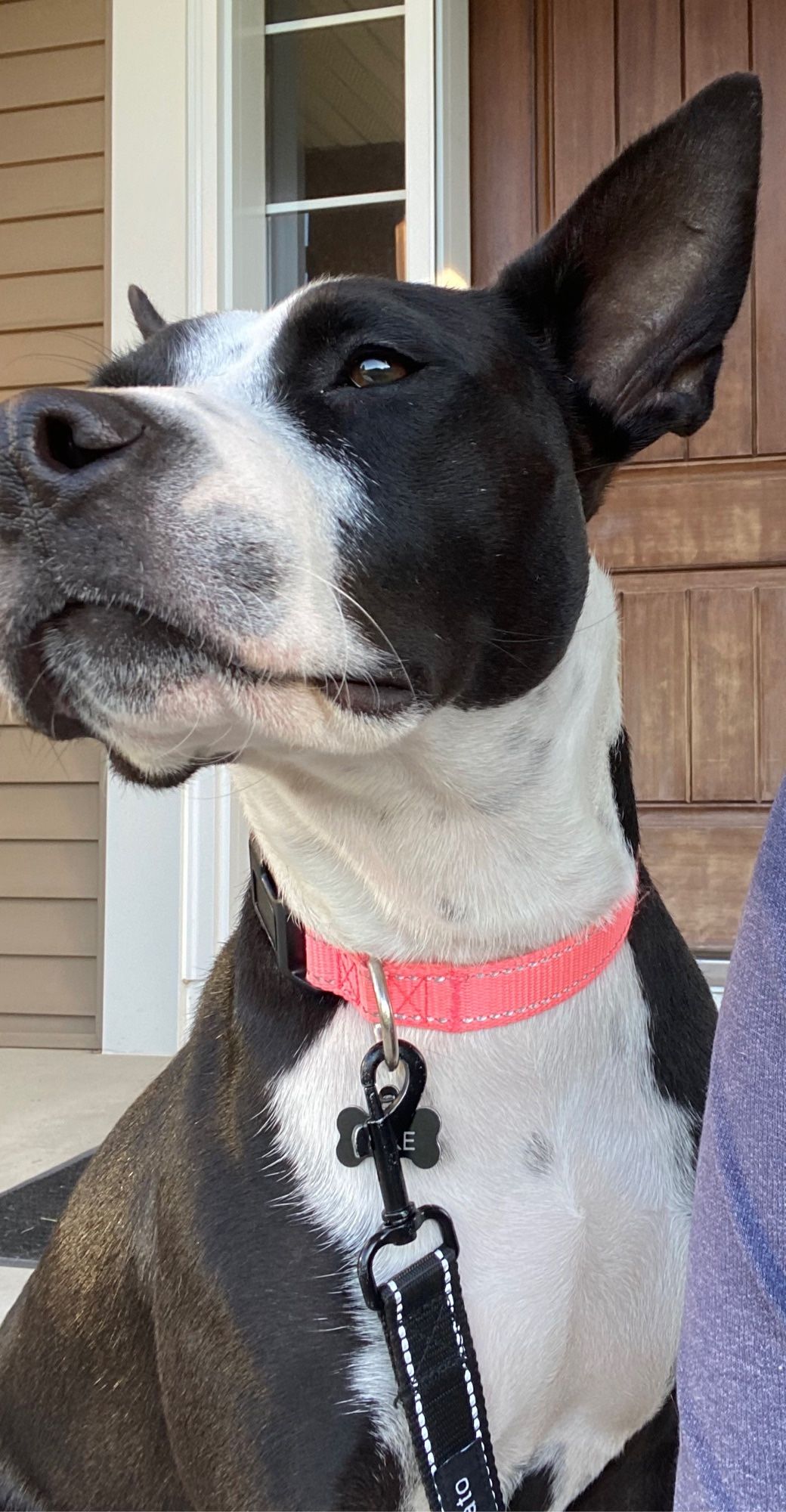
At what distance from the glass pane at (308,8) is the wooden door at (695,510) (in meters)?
0.43

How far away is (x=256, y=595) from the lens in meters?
0.93

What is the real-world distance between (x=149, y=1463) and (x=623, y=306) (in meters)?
1.36

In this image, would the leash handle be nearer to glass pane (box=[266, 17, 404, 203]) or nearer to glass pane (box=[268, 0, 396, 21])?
glass pane (box=[266, 17, 404, 203])

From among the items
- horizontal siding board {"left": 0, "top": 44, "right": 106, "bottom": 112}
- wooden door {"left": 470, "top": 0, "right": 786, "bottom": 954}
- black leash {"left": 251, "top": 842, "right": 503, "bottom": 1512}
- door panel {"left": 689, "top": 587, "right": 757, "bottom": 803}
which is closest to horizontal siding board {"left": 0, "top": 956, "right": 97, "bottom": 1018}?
wooden door {"left": 470, "top": 0, "right": 786, "bottom": 954}

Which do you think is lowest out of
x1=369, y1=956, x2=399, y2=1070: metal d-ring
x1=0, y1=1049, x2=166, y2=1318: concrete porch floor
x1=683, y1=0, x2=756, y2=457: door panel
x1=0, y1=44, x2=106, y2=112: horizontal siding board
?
x1=0, y1=1049, x2=166, y2=1318: concrete porch floor

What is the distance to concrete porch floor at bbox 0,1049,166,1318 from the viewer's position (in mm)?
2742

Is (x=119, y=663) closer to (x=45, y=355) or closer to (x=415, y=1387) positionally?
(x=415, y=1387)

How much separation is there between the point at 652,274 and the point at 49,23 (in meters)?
3.18

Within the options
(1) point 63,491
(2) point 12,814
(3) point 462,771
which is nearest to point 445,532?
(3) point 462,771

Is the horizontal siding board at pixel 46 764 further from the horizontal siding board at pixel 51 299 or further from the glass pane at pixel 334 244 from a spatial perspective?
the glass pane at pixel 334 244

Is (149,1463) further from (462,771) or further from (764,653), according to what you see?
(764,653)

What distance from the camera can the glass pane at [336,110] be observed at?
11.2ft

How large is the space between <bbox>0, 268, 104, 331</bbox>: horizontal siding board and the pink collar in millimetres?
3058

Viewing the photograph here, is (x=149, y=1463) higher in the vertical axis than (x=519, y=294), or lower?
lower
